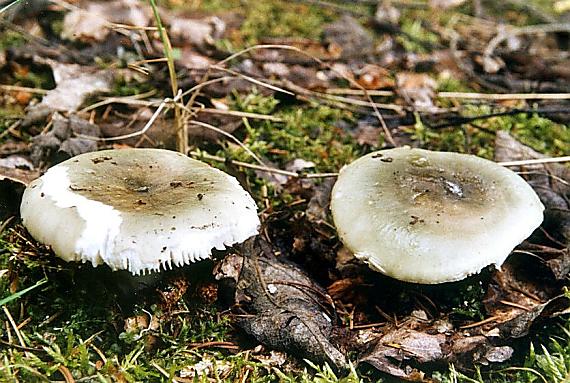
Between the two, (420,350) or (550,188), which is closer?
(420,350)

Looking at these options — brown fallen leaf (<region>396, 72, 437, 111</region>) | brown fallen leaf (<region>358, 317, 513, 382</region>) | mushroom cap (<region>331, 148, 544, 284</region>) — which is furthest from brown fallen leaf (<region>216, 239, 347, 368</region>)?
brown fallen leaf (<region>396, 72, 437, 111</region>)

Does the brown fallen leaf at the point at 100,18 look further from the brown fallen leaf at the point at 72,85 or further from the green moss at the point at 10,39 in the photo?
the brown fallen leaf at the point at 72,85

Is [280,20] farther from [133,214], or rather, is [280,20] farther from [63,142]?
[133,214]

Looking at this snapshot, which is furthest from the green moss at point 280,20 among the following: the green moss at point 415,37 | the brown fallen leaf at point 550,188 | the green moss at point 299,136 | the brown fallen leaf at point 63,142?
the brown fallen leaf at point 550,188

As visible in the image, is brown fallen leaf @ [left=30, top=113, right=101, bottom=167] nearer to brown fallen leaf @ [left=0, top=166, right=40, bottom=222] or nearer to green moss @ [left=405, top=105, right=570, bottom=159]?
brown fallen leaf @ [left=0, top=166, right=40, bottom=222]

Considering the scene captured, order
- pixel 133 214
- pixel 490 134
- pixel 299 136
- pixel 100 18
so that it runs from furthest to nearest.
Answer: pixel 100 18, pixel 490 134, pixel 299 136, pixel 133 214

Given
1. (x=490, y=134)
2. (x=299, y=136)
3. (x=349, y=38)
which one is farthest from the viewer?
(x=349, y=38)

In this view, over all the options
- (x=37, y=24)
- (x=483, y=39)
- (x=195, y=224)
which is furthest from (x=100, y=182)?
(x=483, y=39)

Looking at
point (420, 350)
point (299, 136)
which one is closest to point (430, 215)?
point (420, 350)
